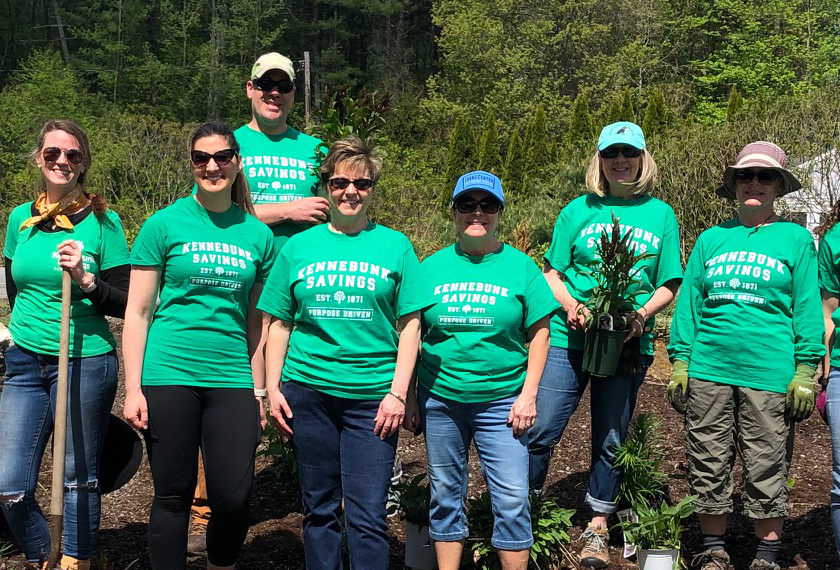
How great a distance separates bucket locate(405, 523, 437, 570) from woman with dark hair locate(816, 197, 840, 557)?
1.74 metres

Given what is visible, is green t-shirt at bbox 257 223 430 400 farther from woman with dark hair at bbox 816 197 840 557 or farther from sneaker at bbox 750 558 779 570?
sneaker at bbox 750 558 779 570

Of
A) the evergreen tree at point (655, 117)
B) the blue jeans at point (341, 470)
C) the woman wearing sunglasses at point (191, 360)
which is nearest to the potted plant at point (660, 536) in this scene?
the blue jeans at point (341, 470)

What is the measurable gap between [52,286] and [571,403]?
2.36 meters

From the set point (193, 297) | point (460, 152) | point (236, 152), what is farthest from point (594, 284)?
point (460, 152)

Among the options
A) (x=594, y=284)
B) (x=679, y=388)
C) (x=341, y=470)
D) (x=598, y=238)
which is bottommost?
(x=341, y=470)

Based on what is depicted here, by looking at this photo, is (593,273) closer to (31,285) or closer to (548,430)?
(548,430)

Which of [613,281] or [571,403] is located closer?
[613,281]

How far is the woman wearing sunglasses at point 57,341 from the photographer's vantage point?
3715 millimetres

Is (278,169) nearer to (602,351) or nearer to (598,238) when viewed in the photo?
(598,238)

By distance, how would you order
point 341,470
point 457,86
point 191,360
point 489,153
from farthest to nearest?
point 457,86 < point 489,153 < point 341,470 < point 191,360

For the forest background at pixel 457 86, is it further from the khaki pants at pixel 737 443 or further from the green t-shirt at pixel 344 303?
the khaki pants at pixel 737 443

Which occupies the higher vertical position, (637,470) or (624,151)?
(624,151)

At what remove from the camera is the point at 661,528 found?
4.19 meters

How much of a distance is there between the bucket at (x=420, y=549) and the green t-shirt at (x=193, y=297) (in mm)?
1164
